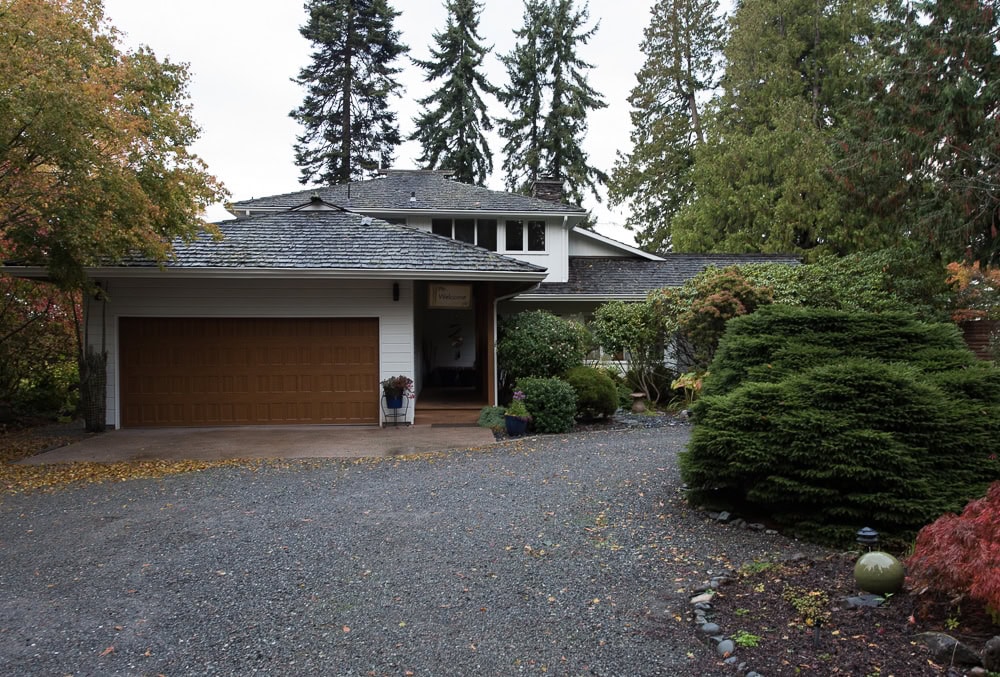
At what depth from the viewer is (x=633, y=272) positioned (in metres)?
20.3

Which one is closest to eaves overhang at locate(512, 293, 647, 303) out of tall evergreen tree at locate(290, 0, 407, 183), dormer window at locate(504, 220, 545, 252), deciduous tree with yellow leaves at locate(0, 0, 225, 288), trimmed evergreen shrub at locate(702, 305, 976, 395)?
dormer window at locate(504, 220, 545, 252)

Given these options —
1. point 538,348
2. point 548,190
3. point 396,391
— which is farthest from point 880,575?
point 548,190

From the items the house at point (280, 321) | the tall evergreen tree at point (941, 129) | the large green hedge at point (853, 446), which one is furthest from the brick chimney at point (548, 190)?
the large green hedge at point (853, 446)

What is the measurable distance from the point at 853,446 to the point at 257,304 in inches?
387

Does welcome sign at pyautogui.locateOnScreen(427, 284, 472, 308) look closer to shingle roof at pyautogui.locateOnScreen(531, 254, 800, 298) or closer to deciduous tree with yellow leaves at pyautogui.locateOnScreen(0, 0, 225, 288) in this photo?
deciduous tree with yellow leaves at pyautogui.locateOnScreen(0, 0, 225, 288)

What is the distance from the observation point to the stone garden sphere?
378cm

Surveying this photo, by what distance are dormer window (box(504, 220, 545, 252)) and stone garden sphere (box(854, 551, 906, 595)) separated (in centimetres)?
1632

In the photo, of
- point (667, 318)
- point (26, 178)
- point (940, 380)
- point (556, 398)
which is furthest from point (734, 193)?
point (26, 178)

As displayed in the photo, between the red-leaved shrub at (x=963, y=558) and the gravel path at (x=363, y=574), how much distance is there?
1255 mm

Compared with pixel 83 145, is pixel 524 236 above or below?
above

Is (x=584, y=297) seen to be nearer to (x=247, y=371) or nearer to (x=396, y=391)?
(x=396, y=391)

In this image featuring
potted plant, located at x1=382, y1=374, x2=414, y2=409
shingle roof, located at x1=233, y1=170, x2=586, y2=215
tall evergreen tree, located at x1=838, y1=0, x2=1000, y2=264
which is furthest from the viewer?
shingle roof, located at x1=233, y1=170, x2=586, y2=215

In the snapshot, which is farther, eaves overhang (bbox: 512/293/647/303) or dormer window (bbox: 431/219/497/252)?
dormer window (bbox: 431/219/497/252)

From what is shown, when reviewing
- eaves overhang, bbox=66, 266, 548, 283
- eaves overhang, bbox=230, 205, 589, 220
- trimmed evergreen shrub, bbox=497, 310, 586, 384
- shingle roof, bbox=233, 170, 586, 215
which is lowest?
trimmed evergreen shrub, bbox=497, 310, 586, 384
